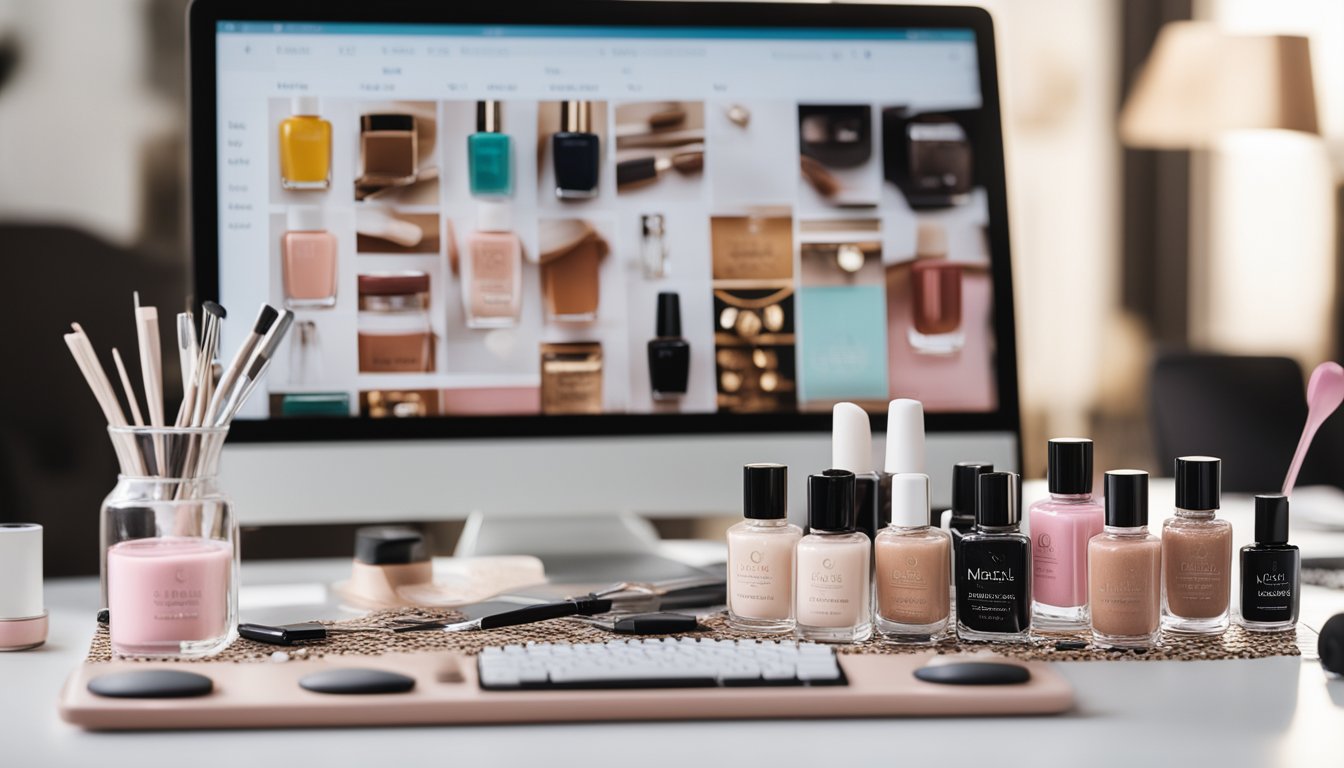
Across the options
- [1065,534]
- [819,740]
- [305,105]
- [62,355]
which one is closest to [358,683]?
[819,740]

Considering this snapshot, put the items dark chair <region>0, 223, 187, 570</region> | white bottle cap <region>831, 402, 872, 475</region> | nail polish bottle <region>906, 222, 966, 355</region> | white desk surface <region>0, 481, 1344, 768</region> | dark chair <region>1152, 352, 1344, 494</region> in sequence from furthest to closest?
dark chair <region>1152, 352, 1344, 494</region> < dark chair <region>0, 223, 187, 570</region> < nail polish bottle <region>906, 222, 966, 355</region> < white bottle cap <region>831, 402, 872, 475</region> < white desk surface <region>0, 481, 1344, 768</region>

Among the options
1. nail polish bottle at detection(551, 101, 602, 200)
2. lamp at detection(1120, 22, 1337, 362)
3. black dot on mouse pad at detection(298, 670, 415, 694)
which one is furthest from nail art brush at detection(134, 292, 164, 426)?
lamp at detection(1120, 22, 1337, 362)

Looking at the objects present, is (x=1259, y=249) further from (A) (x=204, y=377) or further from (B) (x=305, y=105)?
(A) (x=204, y=377)

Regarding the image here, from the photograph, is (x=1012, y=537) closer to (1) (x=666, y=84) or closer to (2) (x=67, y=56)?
(1) (x=666, y=84)

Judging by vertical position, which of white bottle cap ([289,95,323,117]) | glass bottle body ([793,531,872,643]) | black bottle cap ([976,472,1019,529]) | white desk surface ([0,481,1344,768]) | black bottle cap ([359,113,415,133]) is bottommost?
white desk surface ([0,481,1344,768])

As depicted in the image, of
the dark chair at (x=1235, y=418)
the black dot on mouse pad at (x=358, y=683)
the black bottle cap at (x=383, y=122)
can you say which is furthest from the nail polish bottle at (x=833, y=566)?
the dark chair at (x=1235, y=418)

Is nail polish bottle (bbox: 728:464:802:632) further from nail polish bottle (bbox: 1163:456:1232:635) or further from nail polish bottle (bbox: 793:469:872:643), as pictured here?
nail polish bottle (bbox: 1163:456:1232:635)

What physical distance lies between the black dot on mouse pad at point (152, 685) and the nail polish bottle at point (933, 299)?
0.64 meters

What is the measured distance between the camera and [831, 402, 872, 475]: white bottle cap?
830 mm

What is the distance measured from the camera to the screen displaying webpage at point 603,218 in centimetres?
100

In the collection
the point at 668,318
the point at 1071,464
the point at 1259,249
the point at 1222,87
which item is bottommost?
the point at 1071,464

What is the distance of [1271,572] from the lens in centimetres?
80

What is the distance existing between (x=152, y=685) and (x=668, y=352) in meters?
0.51

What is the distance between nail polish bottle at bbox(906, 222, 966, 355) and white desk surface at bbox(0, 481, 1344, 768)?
16.9 inches
